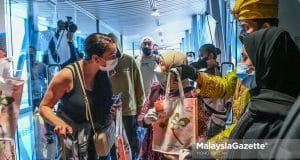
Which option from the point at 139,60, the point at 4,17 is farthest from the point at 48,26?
the point at 139,60

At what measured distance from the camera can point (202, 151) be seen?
4.14 feet

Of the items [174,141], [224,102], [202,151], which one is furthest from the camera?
[224,102]

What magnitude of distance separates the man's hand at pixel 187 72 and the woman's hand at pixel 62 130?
74 cm

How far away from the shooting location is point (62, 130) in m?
1.85

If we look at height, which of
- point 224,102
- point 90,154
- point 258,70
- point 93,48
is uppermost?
point 93,48

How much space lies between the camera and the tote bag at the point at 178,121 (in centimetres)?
153

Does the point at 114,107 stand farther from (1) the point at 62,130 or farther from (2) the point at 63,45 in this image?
(2) the point at 63,45

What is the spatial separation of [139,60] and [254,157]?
1.19m

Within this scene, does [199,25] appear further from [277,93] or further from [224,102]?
[277,93]

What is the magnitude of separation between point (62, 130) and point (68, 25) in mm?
624

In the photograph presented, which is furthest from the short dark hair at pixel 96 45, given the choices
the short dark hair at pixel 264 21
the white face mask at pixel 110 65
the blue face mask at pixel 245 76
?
the short dark hair at pixel 264 21

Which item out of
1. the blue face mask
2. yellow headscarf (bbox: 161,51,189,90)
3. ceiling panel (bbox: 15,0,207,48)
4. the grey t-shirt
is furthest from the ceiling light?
the blue face mask

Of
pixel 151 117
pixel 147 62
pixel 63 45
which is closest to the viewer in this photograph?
pixel 151 117

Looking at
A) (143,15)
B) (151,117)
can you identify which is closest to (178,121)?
(151,117)
